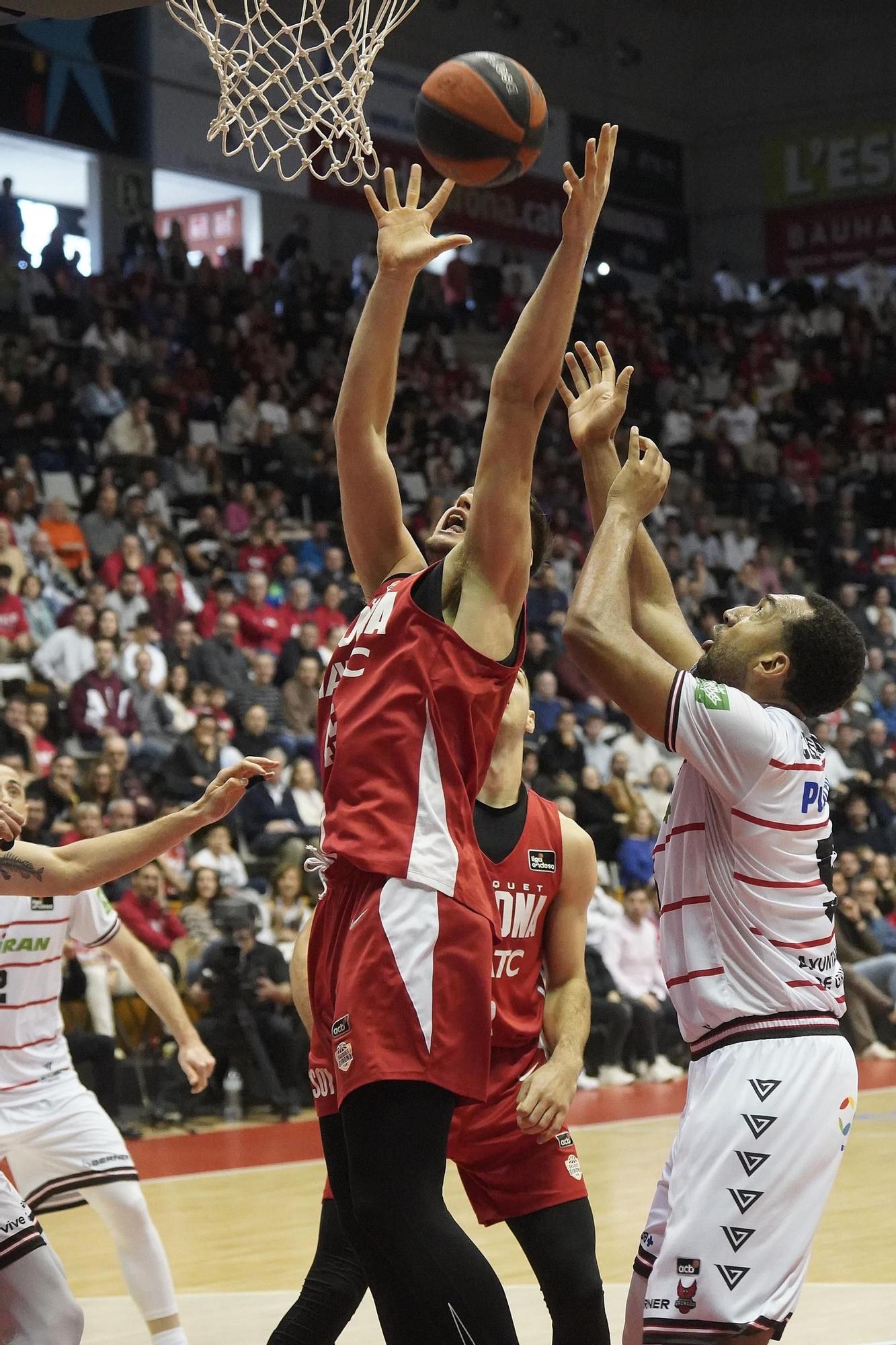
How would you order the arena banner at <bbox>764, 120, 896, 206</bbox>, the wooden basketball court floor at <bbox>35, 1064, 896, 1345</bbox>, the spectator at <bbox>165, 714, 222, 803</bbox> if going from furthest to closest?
1. the arena banner at <bbox>764, 120, 896, 206</bbox>
2. the spectator at <bbox>165, 714, 222, 803</bbox>
3. the wooden basketball court floor at <bbox>35, 1064, 896, 1345</bbox>

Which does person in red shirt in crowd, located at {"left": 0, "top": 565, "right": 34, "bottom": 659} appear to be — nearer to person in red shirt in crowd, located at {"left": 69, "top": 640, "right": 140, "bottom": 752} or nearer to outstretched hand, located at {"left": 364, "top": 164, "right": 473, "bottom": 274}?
person in red shirt in crowd, located at {"left": 69, "top": 640, "right": 140, "bottom": 752}

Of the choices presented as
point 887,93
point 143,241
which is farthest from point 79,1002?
point 887,93

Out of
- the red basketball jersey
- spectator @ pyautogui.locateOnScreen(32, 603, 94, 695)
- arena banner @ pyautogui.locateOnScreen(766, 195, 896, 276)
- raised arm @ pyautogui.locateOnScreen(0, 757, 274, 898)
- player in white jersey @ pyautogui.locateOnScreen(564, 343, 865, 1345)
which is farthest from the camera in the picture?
arena banner @ pyautogui.locateOnScreen(766, 195, 896, 276)

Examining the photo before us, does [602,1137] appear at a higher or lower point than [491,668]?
lower

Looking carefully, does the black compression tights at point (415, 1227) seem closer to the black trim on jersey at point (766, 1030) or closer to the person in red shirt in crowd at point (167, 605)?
the black trim on jersey at point (766, 1030)

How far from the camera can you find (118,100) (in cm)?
2070

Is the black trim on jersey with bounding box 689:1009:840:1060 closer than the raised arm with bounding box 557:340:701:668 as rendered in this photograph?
Yes

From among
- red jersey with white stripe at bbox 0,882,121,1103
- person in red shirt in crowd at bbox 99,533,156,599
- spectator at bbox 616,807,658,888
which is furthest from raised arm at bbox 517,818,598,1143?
person in red shirt in crowd at bbox 99,533,156,599

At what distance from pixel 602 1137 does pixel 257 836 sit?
3.50m

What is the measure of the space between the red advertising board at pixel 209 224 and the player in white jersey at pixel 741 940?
20105mm

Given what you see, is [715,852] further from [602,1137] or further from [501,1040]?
[602,1137]

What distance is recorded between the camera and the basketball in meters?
3.77

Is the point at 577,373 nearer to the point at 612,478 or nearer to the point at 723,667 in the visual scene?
the point at 612,478

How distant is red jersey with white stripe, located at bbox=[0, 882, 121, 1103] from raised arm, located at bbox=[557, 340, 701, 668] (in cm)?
234
